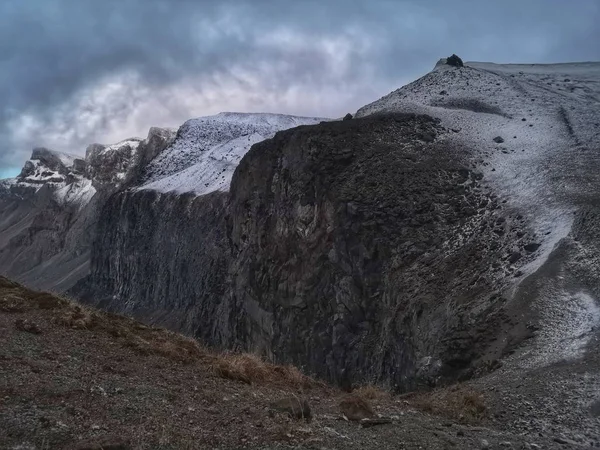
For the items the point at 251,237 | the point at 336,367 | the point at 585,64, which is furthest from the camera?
the point at 585,64

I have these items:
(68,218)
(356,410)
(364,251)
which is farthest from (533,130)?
(68,218)

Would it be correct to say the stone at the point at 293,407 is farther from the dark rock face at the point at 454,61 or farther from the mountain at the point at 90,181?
the mountain at the point at 90,181

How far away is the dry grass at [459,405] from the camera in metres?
10.3

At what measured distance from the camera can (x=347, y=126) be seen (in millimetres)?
33781

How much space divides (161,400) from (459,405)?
565 cm

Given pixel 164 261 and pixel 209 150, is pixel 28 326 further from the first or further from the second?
pixel 209 150

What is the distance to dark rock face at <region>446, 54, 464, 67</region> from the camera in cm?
4922

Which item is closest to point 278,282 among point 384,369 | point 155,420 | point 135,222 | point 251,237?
point 251,237

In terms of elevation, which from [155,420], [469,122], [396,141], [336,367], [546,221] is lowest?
[336,367]

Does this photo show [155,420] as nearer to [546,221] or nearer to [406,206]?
[546,221]

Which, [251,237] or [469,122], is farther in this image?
[251,237]

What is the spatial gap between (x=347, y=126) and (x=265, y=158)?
7.51 meters

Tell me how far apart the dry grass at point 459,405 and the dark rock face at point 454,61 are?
139ft

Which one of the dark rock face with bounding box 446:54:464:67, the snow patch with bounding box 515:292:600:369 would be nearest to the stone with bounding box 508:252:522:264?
the snow patch with bounding box 515:292:600:369
